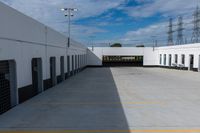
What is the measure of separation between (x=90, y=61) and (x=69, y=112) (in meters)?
34.3

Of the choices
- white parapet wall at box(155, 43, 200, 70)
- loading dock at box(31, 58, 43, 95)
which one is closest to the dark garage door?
white parapet wall at box(155, 43, 200, 70)

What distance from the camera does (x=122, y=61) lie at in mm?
46125

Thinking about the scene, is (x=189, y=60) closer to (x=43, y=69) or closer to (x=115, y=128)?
(x=43, y=69)

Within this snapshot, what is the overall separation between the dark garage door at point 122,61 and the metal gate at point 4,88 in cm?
3551

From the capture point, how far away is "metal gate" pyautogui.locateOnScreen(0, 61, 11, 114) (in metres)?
8.00

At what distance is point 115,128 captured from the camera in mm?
6250

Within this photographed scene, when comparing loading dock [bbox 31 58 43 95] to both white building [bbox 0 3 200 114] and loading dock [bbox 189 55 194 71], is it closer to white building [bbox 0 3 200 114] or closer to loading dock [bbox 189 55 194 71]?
white building [bbox 0 3 200 114]

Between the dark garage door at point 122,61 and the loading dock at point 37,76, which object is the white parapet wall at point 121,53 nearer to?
the dark garage door at point 122,61

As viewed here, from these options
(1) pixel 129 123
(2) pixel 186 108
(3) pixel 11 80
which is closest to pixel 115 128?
(1) pixel 129 123

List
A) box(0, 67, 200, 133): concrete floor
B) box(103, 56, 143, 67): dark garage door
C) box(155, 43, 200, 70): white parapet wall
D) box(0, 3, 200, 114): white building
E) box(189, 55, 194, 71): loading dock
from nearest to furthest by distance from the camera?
box(0, 67, 200, 133): concrete floor, box(0, 3, 200, 114): white building, box(155, 43, 200, 70): white parapet wall, box(189, 55, 194, 71): loading dock, box(103, 56, 143, 67): dark garage door

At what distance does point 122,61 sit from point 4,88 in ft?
128

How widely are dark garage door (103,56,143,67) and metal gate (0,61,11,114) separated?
3551 cm

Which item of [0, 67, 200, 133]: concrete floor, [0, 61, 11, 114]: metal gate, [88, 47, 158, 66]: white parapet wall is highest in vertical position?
[88, 47, 158, 66]: white parapet wall

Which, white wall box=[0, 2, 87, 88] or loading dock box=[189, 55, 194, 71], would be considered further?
loading dock box=[189, 55, 194, 71]
